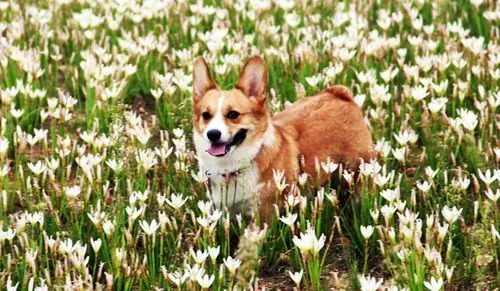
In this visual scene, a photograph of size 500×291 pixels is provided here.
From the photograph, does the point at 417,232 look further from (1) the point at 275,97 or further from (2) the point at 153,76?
(2) the point at 153,76

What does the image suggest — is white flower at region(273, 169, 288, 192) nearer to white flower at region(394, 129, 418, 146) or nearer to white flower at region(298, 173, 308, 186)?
white flower at region(298, 173, 308, 186)

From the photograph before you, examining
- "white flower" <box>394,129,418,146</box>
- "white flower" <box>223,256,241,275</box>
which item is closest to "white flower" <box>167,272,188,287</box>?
"white flower" <box>223,256,241,275</box>

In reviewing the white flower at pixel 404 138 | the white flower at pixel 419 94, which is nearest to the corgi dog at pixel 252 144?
the white flower at pixel 404 138

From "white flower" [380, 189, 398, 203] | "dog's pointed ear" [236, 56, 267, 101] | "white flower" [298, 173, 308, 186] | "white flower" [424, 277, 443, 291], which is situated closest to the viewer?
"white flower" [424, 277, 443, 291]

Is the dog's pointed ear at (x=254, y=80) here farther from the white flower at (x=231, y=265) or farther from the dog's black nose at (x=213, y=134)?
the white flower at (x=231, y=265)

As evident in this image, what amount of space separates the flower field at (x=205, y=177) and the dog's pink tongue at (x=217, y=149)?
32cm

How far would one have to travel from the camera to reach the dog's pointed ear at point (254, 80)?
243 inches

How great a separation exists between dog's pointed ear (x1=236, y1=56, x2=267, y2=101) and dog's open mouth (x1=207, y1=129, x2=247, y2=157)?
34 cm

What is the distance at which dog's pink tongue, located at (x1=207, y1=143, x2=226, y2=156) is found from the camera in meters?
5.87

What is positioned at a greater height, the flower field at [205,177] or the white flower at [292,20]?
the white flower at [292,20]

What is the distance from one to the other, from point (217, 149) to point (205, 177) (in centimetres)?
33

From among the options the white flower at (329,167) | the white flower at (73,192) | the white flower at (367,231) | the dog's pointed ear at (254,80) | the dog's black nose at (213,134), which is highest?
the dog's pointed ear at (254,80)

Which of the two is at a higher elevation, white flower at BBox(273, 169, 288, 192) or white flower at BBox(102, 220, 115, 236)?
white flower at BBox(273, 169, 288, 192)

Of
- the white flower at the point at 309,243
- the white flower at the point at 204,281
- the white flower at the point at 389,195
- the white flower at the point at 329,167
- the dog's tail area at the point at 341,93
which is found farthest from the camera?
the dog's tail area at the point at 341,93
